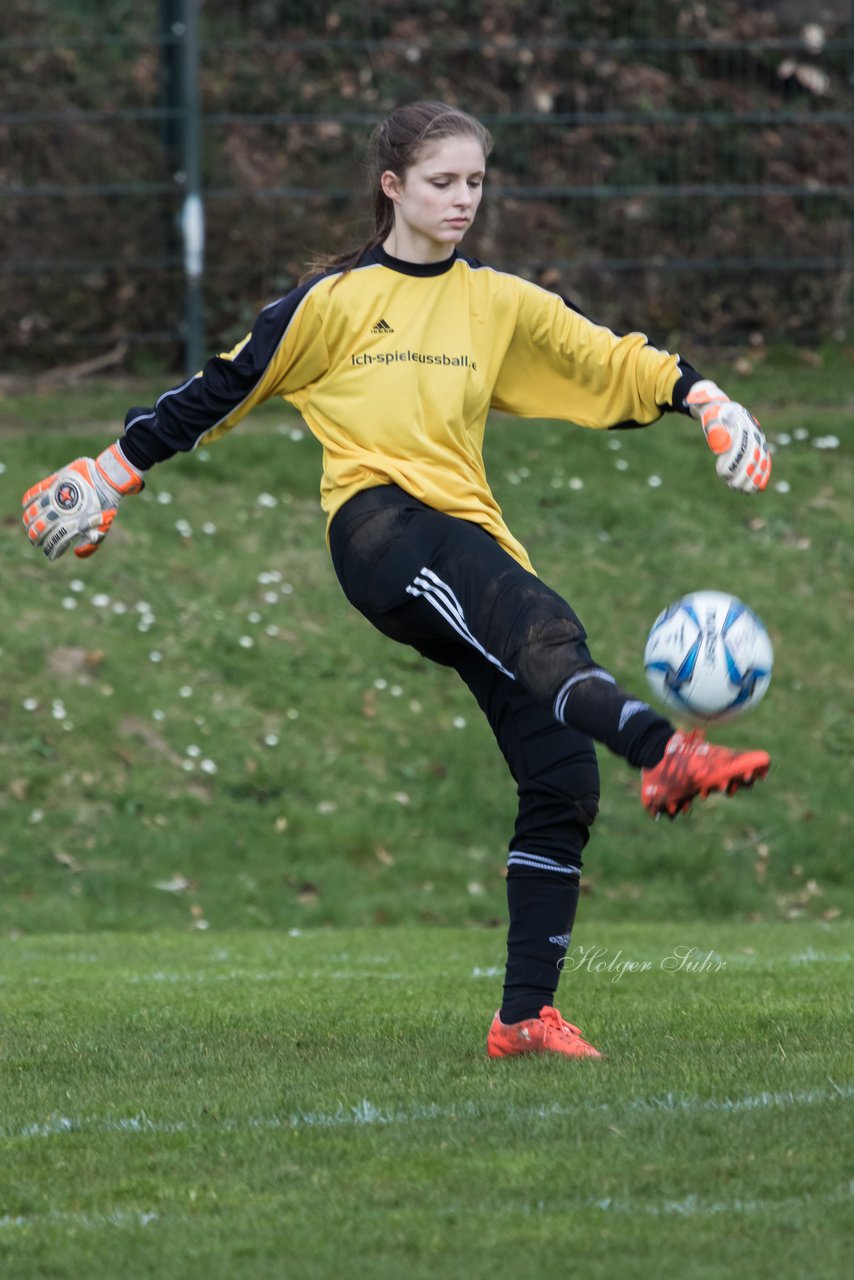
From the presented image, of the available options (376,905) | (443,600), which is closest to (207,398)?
(443,600)

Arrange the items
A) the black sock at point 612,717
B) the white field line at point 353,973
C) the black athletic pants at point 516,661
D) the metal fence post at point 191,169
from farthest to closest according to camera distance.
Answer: the metal fence post at point 191,169 → the white field line at point 353,973 → the black athletic pants at point 516,661 → the black sock at point 612,717

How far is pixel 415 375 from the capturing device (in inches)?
200

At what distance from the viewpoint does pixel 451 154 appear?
5.12 meters

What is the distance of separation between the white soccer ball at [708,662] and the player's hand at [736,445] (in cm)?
33

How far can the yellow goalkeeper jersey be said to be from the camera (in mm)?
5082

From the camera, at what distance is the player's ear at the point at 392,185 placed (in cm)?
523

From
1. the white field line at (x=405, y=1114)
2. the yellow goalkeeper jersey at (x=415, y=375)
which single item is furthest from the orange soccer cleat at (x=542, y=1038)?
the yellow goalkeeper jersey at (x=415, y=375)

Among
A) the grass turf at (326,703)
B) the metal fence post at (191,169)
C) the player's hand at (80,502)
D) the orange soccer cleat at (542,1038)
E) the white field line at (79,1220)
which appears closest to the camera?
the white field line at (79,1220)

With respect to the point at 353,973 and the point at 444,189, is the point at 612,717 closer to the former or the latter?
the point at 444,189

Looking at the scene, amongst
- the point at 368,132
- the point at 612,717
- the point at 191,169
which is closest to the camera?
the point at 612,717

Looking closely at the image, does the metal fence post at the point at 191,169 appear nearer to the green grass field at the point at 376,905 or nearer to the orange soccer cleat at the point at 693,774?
the green grass field at the point at 376,905

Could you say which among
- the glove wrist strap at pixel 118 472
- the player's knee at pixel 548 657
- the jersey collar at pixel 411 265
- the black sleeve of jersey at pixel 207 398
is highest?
the jersey collar at pixel 411 265

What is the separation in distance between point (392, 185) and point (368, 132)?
1001 centimetres

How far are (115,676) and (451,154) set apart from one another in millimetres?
7093
